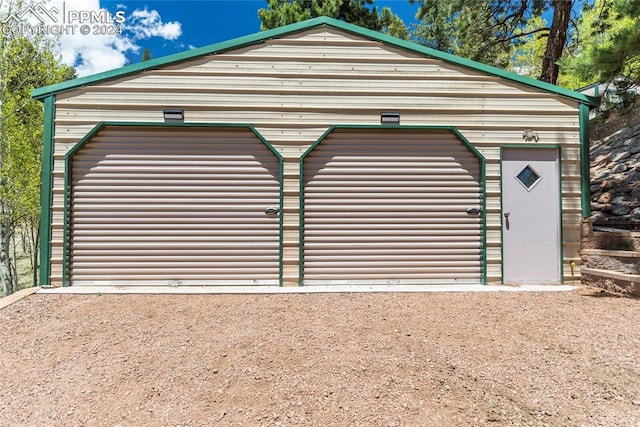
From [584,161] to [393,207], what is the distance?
295cm

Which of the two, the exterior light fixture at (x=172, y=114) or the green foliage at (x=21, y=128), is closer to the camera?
the exterior light fixture at (x=172, y=114)

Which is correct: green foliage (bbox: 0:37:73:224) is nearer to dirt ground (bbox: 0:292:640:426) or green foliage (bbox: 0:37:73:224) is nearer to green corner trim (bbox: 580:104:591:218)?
dirt ground (bbox: 0:292:640:426)

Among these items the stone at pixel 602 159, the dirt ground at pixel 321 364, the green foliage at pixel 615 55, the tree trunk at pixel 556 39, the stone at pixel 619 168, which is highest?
the tree trunk at pixel 556 39

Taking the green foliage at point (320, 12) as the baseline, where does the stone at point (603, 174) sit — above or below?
below

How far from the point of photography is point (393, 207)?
4.67 m

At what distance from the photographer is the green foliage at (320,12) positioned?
10055mm

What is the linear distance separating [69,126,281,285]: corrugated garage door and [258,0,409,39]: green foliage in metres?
7.56

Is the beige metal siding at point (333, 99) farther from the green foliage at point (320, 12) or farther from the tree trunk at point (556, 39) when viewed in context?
the green foliage at point (320, 12)

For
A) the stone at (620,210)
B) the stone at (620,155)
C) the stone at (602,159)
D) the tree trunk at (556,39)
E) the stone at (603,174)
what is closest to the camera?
the stone at (620,210)

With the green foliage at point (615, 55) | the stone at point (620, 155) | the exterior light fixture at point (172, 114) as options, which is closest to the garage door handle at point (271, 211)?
the exterior light fixture at point (172, 114)

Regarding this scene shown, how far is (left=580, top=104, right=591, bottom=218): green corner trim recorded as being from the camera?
15.2 feet

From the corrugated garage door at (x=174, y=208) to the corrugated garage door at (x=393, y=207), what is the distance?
69cm

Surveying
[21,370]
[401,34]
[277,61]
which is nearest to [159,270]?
[21,370]

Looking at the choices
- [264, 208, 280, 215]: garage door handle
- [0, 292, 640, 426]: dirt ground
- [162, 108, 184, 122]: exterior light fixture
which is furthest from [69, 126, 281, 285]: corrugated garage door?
[0, 292, 640, 426]: dirt ground
